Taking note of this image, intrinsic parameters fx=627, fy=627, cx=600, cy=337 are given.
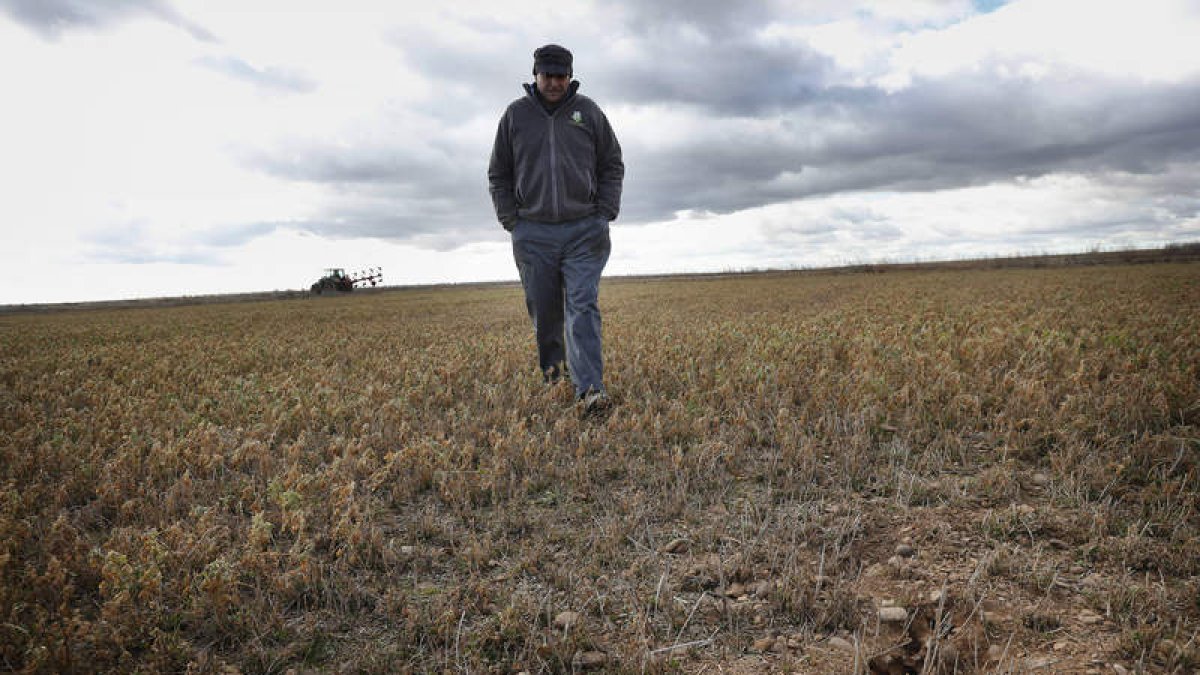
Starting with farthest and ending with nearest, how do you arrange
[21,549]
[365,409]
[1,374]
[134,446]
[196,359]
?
[196,359] → [1,374] → [365,409] → [134,446] → [21,549]

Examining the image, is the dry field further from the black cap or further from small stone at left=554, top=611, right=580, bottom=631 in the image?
the black cap

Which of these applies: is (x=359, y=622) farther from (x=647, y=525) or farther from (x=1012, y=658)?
(x=1012, y=658)

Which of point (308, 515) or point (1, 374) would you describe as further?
point (1, 374)

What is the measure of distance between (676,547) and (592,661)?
3.11 feet

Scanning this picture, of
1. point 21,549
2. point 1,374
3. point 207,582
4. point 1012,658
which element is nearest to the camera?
point 1012,658

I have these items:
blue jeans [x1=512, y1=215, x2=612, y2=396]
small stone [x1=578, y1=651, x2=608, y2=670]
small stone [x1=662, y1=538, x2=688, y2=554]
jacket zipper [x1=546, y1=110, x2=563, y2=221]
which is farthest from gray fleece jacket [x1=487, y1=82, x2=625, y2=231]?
small stone [x1=578, y1=651, x2=608, y2=670]

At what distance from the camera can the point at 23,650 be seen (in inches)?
92.0

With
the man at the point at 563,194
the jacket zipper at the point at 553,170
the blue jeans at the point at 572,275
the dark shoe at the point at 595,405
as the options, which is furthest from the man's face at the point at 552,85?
the dark shoe at the point at 595,405

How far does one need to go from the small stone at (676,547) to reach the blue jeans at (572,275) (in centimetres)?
247

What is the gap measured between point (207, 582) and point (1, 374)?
8.90m

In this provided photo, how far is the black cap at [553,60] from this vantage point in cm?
528

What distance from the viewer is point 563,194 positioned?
218 inches

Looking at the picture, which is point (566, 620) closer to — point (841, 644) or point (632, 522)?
point (632, 522)

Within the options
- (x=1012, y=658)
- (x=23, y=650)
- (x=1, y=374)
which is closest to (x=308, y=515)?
(x=23, y=650)
